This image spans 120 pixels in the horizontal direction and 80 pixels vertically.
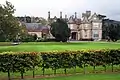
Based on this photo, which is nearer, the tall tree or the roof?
the tall tree

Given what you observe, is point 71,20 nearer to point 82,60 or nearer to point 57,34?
point 57,34

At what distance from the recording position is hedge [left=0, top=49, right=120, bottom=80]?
1900cm

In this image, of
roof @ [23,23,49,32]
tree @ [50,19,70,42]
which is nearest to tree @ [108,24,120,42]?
tree @ [50,19,70,42]

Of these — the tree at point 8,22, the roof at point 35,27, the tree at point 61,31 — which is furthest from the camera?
the roof at point 35,27

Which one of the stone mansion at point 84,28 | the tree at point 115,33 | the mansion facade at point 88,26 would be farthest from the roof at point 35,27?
the tree at point 115,33

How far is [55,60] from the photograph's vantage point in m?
20.4

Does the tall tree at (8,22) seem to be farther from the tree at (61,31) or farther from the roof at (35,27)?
the roof at (35,27)

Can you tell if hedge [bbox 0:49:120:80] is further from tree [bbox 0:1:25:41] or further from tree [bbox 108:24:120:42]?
tree [bbox 108:24:120:42]

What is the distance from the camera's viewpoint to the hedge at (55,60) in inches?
748

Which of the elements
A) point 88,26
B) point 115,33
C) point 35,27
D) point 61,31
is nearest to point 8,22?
point 61,31

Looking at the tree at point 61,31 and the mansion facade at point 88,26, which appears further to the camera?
the mansion facade at point 88,26

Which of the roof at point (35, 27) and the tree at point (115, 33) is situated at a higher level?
the roof at point (35, 27)

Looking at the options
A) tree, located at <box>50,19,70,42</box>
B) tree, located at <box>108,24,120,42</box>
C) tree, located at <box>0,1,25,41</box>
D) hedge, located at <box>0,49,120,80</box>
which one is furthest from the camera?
tree, located at <box>108,24,120,42</box>

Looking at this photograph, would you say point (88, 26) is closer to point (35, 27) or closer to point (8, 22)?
point (35, 27)
